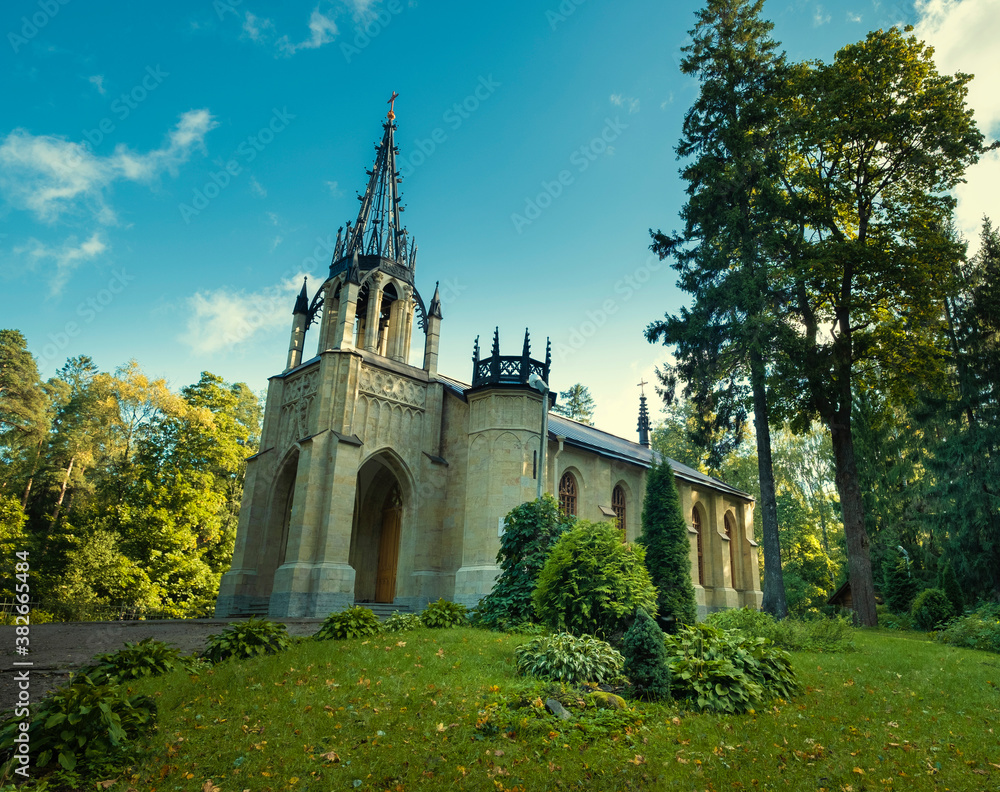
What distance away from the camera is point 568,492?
2411cm

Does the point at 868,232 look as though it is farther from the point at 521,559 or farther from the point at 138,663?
the point at 138,663

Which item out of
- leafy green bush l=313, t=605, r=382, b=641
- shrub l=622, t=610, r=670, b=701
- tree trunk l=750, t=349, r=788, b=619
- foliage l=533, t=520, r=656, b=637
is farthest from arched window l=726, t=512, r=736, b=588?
shrub l=622, t=610, r=670, b=701

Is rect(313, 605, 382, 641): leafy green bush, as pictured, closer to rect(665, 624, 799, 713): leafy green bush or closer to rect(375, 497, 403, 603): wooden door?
rect(665, 624, 799, 713): leafy green bush

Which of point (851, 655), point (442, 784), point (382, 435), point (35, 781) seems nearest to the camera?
point (35, 781)

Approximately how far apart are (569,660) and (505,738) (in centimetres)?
260

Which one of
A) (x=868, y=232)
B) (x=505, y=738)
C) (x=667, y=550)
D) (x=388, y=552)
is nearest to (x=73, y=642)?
(x=505, y=738)

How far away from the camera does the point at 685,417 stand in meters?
49.0

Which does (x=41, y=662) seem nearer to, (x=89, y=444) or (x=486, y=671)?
(x=486, y=671)

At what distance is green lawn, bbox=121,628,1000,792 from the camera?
5.29 m

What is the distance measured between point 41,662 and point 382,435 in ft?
40.2

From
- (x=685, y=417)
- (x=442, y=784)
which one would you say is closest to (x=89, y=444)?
(x=442, y=784)

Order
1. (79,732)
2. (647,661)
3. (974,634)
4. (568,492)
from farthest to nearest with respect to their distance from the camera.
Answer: (568,492), (974,634), (647,661), (79,732)

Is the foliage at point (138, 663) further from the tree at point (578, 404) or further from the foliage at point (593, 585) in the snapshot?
the tree at point (578, 404)

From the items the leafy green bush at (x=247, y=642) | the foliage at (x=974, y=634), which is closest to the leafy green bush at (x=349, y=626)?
the leafy green bush at (x=247, y=642)
